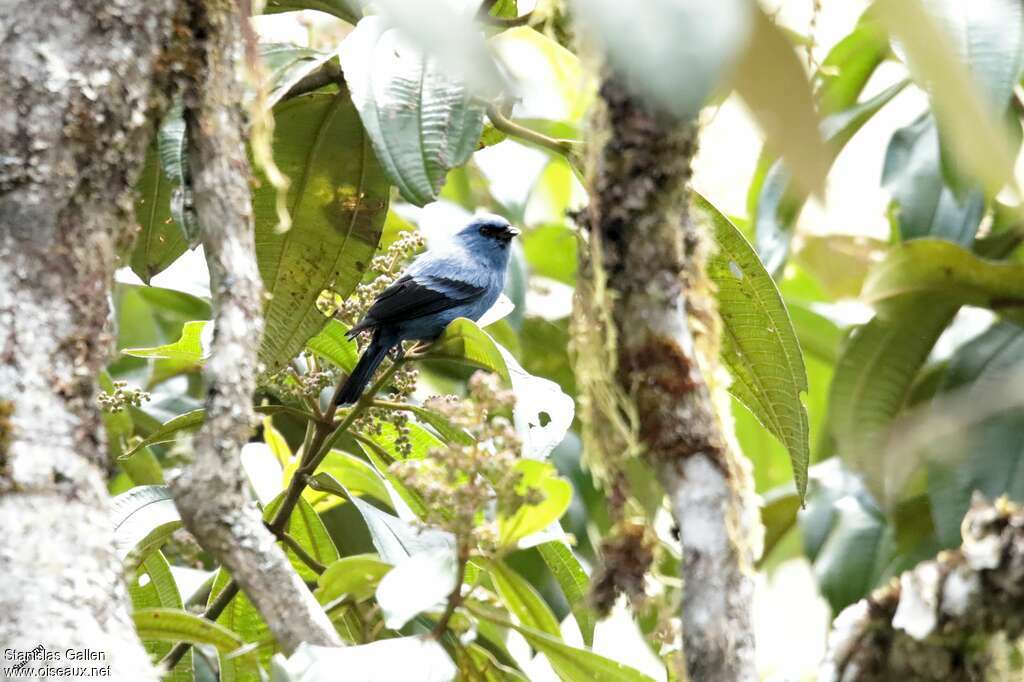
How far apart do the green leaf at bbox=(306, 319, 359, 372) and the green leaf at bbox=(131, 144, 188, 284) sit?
0.37 meters

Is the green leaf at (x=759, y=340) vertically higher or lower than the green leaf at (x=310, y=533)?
higher

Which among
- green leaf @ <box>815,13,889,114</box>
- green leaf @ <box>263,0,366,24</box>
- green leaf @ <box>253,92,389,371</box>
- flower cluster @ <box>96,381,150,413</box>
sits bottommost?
flower cluster @ <box>96,381,150,413</box>

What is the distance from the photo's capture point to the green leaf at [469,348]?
79.1 inches

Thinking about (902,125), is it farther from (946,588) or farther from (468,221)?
(946,588)

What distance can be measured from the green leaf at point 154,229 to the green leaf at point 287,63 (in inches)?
10.9

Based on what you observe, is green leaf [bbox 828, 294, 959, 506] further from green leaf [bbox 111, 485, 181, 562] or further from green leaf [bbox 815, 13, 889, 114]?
green leaf [bbox 111, 485, 181, 562]

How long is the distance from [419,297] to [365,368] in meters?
0.96

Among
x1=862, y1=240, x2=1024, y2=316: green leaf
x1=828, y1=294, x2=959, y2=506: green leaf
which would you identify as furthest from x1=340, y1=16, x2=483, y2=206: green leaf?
x1=828, y1=294, x2=959, y2=506: green leaf

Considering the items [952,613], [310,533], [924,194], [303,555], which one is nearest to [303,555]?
[303,555]

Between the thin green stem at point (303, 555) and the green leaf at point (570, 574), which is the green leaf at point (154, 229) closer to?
the thin green stem at point (303, 555)

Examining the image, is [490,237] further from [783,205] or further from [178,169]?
[178,169]

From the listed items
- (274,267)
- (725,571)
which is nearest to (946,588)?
(725,571)

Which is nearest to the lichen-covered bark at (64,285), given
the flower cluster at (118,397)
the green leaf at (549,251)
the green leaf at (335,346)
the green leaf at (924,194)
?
the flower cluster at (118,397)

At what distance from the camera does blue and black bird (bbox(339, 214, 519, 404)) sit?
12.2ft
